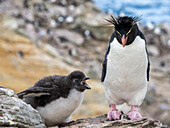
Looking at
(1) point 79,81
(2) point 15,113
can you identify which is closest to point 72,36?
(1) point 79,81

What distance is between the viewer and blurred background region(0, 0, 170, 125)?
10953mm

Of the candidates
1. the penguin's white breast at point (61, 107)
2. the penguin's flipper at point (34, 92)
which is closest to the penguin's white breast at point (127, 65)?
the penguin's white breast at point (61, 107)

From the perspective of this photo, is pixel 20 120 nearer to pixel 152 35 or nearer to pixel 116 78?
pixel 116 78

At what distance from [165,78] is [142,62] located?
17746mm

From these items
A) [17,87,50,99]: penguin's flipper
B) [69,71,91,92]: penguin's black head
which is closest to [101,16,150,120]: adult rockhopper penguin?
[69,71,91,92]: penguin's black head

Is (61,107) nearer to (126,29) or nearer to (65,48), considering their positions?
(126,29)

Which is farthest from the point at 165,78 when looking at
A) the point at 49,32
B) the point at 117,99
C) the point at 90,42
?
the point at 117,99

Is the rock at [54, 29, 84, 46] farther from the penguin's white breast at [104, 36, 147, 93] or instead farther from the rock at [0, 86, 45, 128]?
the rock at [0, 86, 45, 128]

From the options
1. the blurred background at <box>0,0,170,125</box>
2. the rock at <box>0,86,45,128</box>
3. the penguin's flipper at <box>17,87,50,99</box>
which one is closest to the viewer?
the rock at <box>0,86,45,128</box>

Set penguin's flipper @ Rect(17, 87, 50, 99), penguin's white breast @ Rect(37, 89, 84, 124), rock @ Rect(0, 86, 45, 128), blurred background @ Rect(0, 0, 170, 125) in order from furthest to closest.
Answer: blurred background @ Rect(0, 0, 170, 125), penguin's white breast @ Rect(37, 89, 84, 124), penguin's flipper @ Rect(17, 87, 50, 99), rock @ Rect(0, 86, 45, 128)

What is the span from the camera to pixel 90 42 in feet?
81.7

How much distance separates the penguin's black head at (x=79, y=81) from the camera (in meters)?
4.23

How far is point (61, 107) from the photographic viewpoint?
4.16 m

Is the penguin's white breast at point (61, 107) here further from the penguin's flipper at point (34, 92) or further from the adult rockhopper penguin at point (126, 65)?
the adult rockhopper penguin at point (126, 65)
